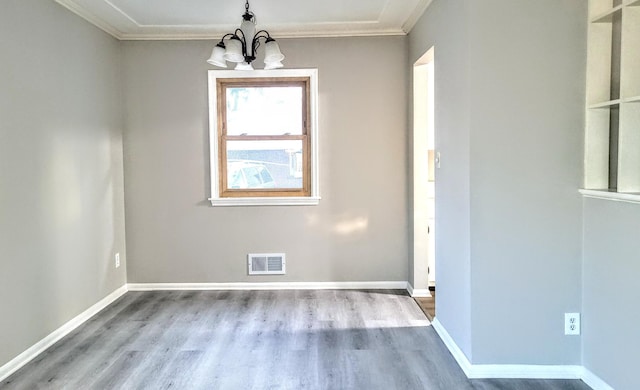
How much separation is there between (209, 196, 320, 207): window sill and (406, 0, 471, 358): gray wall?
1479 millimetres

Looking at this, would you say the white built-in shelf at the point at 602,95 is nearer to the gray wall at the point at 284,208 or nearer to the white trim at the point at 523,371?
the white trim at the point at 523,371

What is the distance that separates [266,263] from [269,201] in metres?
0.61

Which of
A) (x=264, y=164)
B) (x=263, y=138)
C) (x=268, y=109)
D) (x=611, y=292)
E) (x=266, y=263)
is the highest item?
(x=268, y=109)

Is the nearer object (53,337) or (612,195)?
(612,195)

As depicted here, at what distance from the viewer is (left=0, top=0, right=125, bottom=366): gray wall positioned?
9.59 ft

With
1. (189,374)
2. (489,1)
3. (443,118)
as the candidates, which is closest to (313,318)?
(189,374)

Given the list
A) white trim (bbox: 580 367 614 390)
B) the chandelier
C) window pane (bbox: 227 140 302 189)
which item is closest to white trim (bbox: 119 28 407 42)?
window pane (bbox: 227 140 302 189)

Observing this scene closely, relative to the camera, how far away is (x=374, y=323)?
3680 mm

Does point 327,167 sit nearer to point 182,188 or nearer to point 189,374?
point 182,188

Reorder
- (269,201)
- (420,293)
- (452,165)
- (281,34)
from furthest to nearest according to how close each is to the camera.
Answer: (269,201) < (281,34) < (420,293) < (452,165)

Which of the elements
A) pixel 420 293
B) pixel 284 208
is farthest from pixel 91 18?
pixel 420 293

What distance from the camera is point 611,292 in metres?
2.42

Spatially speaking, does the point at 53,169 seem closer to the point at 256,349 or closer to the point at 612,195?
the point at 256,349

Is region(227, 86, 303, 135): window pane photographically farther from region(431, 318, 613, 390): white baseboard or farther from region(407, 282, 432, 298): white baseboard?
region(431, 318, 613, 390): white baseboard
